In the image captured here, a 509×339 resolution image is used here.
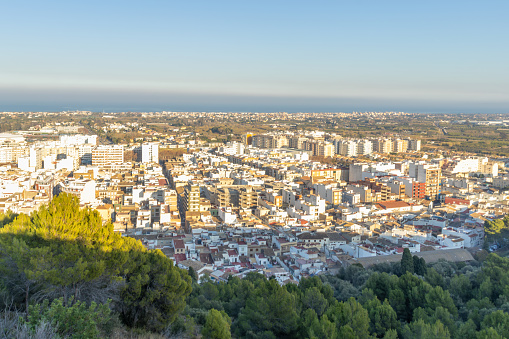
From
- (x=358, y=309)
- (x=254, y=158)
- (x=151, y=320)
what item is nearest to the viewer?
(x=151, y=320)

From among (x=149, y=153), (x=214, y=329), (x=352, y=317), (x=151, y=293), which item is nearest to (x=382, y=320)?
(x=352, y=317)

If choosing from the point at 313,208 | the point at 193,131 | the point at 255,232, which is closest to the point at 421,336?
the point at 255,232

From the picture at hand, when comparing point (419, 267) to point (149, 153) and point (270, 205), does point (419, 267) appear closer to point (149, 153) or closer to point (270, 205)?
point (270, 205)

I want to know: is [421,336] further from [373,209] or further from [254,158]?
[254,158]

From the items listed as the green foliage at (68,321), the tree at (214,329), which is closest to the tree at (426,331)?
the tree at (214,329)

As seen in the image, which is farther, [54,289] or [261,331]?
[261,331]

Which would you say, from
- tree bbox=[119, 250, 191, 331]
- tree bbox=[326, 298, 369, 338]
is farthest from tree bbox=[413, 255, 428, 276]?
tree bbox=[119, 250, 191, 331]
